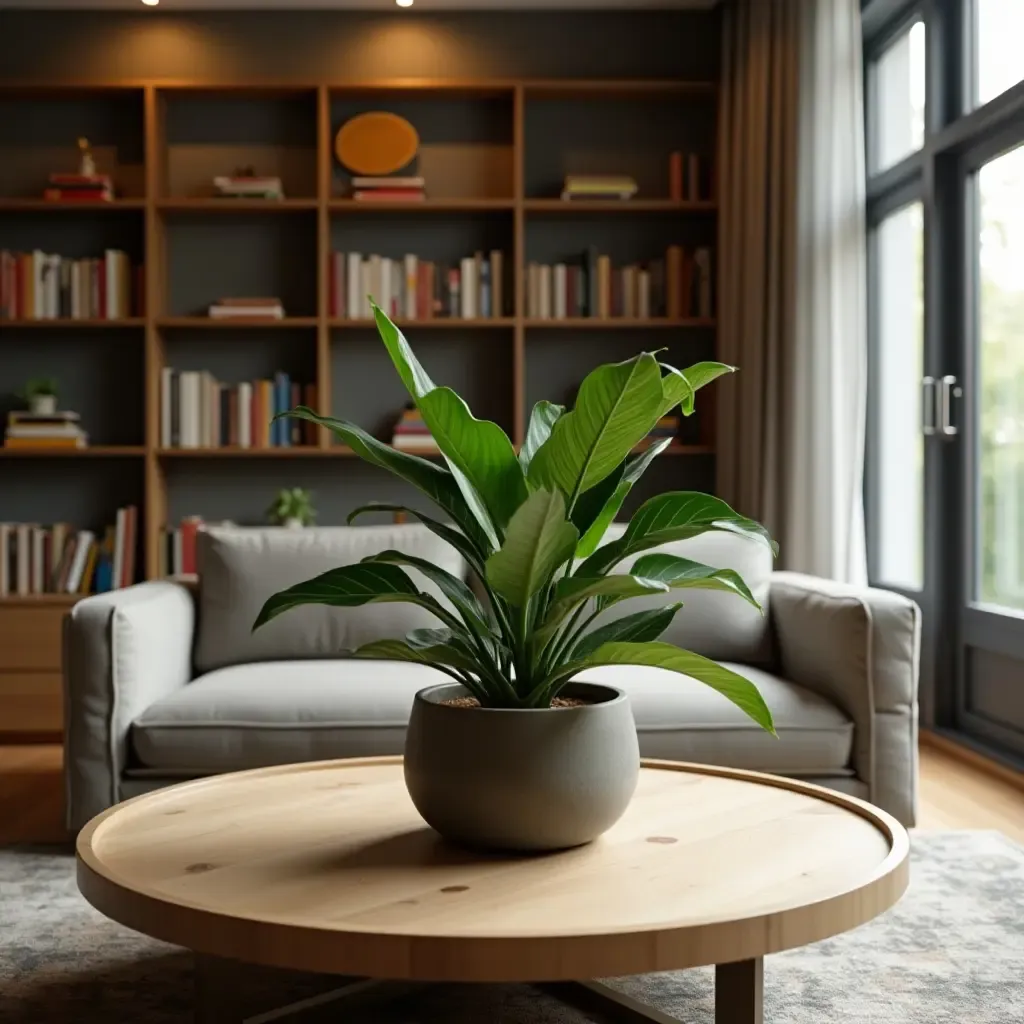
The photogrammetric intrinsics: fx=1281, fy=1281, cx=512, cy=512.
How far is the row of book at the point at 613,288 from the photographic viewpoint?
496 cm

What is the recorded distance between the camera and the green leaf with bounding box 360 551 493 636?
155 cm

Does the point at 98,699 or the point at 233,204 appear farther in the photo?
the point at 233,204

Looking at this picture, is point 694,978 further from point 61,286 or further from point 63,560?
point 61,286

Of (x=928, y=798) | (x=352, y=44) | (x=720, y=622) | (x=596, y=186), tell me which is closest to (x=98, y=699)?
(x=720, y=622)

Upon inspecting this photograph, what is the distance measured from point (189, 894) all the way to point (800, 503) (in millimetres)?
3275

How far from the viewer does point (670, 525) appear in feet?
5.09

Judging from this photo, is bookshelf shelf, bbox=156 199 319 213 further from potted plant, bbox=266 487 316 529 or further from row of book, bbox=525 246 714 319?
potted plant, bbox=266 487 316 529

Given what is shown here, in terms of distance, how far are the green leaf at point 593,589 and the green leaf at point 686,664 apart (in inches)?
2.5

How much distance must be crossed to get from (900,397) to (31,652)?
321 cm

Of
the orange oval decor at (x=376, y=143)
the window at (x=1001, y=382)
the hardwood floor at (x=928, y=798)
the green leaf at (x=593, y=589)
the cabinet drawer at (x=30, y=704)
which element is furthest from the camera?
the orange oval decor at (x=376, y=143)

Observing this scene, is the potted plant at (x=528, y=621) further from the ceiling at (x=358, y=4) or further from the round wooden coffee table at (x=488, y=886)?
the ceiling at (x=358, y=4)

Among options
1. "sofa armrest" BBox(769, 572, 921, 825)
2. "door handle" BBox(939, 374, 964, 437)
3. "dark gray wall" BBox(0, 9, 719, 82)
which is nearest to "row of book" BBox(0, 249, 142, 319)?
"dark gray wall" BBox(0, 9, 719, 82)

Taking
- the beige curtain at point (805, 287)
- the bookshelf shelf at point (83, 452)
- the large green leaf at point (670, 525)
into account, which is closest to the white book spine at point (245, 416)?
the bookshelf shelf at point (83, 452)

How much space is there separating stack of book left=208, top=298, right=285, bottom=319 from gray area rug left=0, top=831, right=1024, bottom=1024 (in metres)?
2.82
